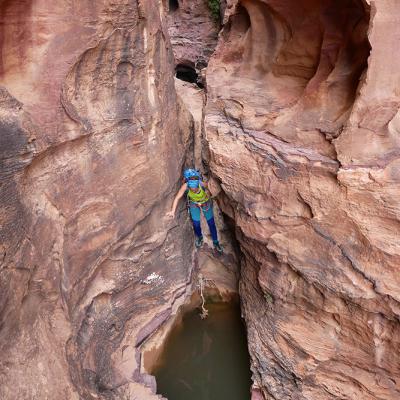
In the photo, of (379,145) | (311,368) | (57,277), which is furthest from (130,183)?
(311,368)

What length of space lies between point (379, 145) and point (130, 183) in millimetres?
2608

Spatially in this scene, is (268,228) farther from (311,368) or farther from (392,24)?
(392,24)

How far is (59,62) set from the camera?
3350 mm

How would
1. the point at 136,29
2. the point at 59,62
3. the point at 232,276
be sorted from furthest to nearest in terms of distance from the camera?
the point at 232,276
the point at 136,29
the point at 59,62

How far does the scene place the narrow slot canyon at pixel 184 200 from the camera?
329cm

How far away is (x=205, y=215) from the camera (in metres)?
5.55

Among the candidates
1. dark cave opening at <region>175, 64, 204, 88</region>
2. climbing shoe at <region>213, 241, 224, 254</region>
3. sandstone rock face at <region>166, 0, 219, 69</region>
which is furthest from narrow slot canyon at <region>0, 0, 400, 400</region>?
dark cave opening at <region>175, 64, 204, 88</region>

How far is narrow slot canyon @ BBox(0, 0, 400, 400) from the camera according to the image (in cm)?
329

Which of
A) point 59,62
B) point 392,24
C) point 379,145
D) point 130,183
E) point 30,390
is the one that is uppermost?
point 392,24

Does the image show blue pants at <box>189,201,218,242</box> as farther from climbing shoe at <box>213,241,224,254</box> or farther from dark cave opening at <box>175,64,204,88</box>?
dark cave opening at <box>175,64,204,88</box>

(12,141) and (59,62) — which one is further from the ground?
(59,62)

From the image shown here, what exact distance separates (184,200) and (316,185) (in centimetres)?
224

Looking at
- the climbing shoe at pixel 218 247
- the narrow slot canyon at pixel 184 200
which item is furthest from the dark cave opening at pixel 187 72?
the climbing shoe at pixel 218 247

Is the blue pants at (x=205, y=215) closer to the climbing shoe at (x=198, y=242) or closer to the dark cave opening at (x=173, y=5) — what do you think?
the climbing shoe at (x=198, y=242)
